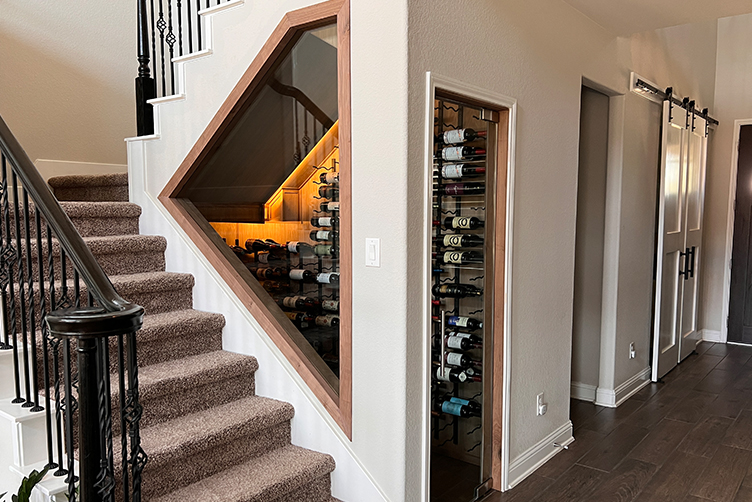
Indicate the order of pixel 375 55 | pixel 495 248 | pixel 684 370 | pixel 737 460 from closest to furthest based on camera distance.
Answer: pixel 375 55
pixel 495 248
pixel 737 460
pixel 684 370

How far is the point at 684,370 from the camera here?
204 inches

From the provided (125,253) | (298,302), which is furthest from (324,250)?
(125,253)

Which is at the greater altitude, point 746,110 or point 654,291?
point 746,110

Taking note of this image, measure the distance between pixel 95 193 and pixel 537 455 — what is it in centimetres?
312

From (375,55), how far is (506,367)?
64.0 inches

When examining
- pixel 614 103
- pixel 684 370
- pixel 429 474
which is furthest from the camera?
pixel 684 370

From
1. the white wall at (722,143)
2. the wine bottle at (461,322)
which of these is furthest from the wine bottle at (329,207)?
the white wall at (722,143)

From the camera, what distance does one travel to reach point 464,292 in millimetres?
2869

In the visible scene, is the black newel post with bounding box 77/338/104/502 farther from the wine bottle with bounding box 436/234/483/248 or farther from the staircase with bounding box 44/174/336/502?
the wine bottle with bounding box 436/234/483/248

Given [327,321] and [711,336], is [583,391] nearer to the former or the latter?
[327,321]

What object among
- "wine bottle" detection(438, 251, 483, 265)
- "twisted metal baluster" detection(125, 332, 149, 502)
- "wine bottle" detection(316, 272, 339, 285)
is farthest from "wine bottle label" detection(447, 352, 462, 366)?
"twisted metal baluster" detection(125, 332, 149, 502)

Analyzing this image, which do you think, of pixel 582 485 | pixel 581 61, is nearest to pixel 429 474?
pixel 582 485

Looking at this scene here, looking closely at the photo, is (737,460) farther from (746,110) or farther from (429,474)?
(746,110)

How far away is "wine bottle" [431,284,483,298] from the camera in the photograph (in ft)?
9.23
